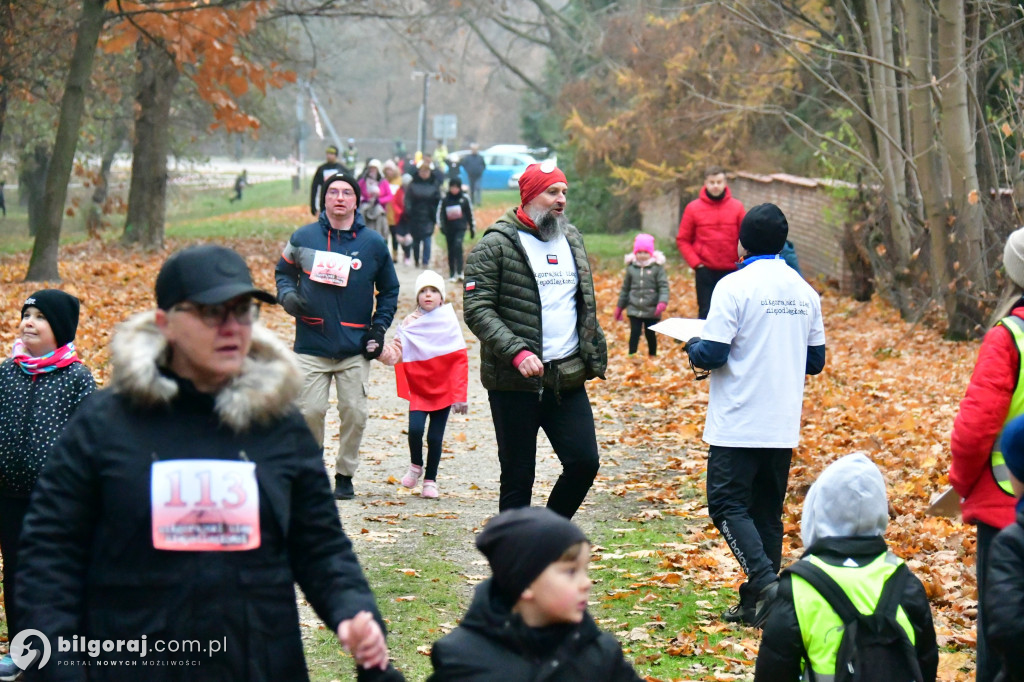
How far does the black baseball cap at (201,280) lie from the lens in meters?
3.07

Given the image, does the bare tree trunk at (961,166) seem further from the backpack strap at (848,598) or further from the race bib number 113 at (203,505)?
the race bib number 113 at (203,505)

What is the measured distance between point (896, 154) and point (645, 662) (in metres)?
13.9

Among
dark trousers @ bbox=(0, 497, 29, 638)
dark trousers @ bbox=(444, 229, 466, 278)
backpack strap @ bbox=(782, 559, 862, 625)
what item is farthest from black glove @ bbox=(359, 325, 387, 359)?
dark trousers @ bbox=(444, 229, 466, 278)

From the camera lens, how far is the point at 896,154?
18219 millimetres

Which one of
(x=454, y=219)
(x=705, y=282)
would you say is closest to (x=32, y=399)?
(x=705, y=282)

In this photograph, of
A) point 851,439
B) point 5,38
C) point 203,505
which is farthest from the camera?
point 5,38

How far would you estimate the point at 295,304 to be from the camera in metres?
8.10

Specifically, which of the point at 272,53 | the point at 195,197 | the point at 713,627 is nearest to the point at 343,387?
the point at 713,627

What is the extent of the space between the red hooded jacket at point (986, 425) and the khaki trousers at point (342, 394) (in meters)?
4.63

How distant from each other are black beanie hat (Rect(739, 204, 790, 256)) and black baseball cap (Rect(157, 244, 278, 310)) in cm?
340

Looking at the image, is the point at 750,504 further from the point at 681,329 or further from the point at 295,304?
the point at 295,304

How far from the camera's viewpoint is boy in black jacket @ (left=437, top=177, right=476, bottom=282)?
22.6 meters

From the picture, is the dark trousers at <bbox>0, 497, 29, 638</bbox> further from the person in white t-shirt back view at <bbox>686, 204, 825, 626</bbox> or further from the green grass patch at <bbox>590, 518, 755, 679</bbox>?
the person in white t-shirt back view at <bbox>686, 204, 825, 626</bbox>

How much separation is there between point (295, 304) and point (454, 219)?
1456 centimetres
